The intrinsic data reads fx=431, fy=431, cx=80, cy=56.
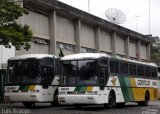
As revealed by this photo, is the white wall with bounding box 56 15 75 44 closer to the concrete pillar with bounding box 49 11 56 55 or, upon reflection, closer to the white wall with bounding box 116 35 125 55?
the concrete pillar with bounding box 49 11 56 55

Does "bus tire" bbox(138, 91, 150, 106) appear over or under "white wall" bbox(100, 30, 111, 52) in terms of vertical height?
under

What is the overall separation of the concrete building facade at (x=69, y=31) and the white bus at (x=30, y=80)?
991 centimetres

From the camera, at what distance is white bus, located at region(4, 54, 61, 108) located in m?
23.0

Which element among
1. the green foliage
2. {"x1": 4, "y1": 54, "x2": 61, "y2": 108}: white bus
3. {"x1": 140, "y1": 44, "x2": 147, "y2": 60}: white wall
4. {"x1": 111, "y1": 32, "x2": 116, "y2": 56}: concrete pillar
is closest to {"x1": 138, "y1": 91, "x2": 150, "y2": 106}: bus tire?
{"x1": 4, "y1": 54, "x2": 61, "y2": 108}: white bus

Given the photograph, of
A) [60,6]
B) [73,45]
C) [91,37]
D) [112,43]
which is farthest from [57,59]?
[112,43]

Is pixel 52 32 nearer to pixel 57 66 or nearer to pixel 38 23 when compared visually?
pixel 38 23

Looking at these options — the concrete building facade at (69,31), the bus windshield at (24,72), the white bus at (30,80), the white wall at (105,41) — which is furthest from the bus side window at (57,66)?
the white wall at (105,41)

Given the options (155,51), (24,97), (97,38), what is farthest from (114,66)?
(155,51)

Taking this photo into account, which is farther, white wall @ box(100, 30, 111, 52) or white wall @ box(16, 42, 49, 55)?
white wall @ box(100, 30, 111, 52)

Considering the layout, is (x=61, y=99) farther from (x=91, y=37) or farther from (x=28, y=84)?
(x=91, y=37)

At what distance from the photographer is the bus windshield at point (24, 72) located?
907 inches

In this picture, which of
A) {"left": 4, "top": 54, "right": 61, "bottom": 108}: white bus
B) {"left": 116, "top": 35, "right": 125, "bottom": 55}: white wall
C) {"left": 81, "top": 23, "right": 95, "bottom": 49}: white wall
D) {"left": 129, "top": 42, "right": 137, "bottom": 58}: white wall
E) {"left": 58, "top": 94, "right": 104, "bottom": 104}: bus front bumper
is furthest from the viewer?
{"left": 129, "top": 42, "right": 137, "bottom": 58}: white wall

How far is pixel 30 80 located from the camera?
2306 cm

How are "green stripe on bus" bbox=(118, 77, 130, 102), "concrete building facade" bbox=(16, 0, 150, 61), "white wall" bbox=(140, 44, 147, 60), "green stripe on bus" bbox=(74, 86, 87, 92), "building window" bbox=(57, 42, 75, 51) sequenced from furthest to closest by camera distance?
"white wall" bbox=(140, 44, 147, 60)
"building window" bbox=(57, 42, 75, 51)
"concrete building facade" bbox=(16, 0, 150, 61)
"green stripe on bus" bbox=(118, 77, 130, 102)
"green stripe on bus" bbox=(74, 86, 87, 92)
